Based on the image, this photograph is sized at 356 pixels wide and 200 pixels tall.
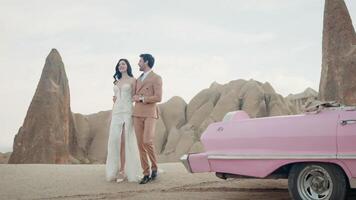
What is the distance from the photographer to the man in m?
7.50

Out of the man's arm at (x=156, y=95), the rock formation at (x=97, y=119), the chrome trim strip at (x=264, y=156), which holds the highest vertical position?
the man's arm at (x=156, y=95)

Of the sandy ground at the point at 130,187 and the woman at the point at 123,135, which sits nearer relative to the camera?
the sandy ground at the point at 130,187

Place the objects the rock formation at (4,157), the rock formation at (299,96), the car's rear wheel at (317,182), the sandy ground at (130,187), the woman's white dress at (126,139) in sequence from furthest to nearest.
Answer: the rock formation at (299,96), the rock formation at (4,157), the woman's white dress at (126,139), the sandy ground at (130,187), the car's rear wheel at (317,182)

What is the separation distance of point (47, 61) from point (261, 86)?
16672mm

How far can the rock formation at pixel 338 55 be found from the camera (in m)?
21.1

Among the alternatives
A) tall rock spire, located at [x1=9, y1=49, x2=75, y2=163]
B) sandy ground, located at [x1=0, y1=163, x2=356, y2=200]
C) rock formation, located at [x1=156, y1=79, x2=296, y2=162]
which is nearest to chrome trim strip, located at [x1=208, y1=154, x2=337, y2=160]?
sandy ground, located at [x1=0, y1=163, x2=356, y2=200]

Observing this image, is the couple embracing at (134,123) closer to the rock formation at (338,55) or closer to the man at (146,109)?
the man at (146,109)

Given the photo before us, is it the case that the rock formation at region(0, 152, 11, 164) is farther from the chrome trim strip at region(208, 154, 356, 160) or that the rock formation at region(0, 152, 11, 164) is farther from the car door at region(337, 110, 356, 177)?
the car door at region(337, 110, 356, 177)

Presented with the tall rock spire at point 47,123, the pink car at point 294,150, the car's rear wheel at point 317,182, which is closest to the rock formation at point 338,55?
the tall rock spire at point 47,123

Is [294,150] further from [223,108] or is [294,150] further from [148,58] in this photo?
[223,108]

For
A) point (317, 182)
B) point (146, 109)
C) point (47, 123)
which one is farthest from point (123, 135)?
point (47, 123)

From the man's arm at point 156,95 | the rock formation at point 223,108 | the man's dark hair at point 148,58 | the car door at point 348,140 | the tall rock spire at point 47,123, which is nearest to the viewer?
the car door at point 348,140

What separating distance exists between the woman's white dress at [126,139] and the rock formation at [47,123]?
17.0 m

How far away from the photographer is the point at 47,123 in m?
25.6
